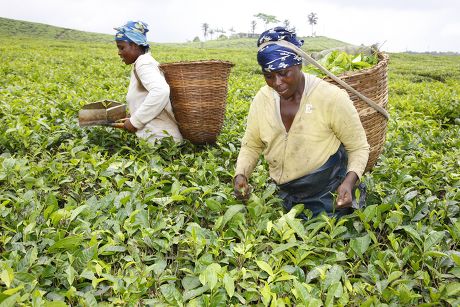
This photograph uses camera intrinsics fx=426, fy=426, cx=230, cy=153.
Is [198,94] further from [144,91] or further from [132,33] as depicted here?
[132,33]

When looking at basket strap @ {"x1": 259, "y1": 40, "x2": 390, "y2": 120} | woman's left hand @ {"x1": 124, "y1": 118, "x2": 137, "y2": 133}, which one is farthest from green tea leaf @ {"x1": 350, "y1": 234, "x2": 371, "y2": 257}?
woman's left hand @ {"x1": 124, "y1": 118, "x2": 137, "y2": 133}

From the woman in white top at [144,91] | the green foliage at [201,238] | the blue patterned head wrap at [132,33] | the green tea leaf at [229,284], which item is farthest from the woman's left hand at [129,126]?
the green tea leaf at [229,284]

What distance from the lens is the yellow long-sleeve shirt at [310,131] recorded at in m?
2.17

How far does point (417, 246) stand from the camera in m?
2.20

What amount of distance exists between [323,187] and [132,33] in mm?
2020

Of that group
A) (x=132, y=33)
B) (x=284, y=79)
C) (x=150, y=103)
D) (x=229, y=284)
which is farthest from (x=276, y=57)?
(x=132, y=33)

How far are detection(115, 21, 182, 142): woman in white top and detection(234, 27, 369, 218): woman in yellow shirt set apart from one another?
120cm

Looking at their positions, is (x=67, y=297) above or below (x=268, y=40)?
below

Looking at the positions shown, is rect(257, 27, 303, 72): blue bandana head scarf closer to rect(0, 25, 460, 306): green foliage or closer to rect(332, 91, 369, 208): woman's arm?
rect(332, 91, 369, 208): woman's arm

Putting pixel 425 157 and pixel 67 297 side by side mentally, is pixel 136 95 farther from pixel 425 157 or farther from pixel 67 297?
pixel 425 157

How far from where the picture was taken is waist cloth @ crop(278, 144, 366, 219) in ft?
7.59

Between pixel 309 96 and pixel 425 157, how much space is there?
1717 millimetres

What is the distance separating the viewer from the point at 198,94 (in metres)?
3.45

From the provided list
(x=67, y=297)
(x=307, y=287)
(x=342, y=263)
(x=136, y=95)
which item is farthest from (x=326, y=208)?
(x=136, y=95)
